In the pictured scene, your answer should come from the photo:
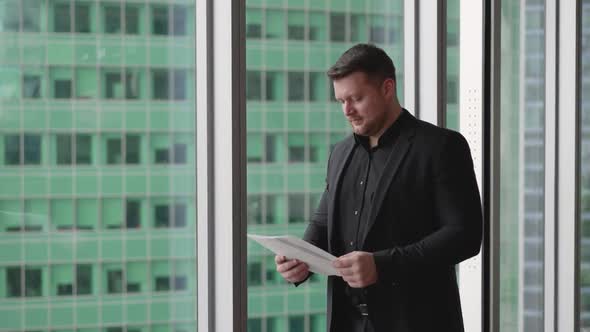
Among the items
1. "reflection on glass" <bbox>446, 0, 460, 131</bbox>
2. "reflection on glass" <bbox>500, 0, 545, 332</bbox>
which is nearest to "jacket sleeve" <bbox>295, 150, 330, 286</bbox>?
"reflection on glass" <bbox>446, 0, 460, 131</bbox>

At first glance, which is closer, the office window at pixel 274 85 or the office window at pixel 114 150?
the office window at pixel 114 150

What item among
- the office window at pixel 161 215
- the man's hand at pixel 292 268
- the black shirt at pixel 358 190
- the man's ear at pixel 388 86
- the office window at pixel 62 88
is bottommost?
the man's hand at pixel 292 268

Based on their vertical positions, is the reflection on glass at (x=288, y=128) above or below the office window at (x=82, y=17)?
below

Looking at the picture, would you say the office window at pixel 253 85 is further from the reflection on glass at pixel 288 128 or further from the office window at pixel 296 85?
the office window at pixel 296 85

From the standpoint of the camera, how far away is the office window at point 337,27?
299 centimetres

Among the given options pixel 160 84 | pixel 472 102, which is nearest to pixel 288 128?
pixel 160 84

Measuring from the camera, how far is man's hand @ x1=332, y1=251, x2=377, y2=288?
1.87 m

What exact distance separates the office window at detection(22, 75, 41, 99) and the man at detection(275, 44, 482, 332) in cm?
101

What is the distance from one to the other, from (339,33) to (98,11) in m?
0.95

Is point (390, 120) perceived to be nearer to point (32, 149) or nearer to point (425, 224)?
point (425, 224)

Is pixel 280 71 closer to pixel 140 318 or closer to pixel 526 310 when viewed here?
pixel 140 318

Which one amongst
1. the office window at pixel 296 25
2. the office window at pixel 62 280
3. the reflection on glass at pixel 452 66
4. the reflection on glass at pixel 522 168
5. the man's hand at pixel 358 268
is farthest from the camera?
the reflection on glass at pixel 522 168

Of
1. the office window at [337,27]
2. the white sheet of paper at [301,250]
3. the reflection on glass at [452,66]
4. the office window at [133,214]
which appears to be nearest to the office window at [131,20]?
the office window at [133,214]

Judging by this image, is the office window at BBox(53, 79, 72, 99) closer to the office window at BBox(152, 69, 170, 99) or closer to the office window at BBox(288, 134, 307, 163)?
the office window at BBox(152, 69, 170, 99)
